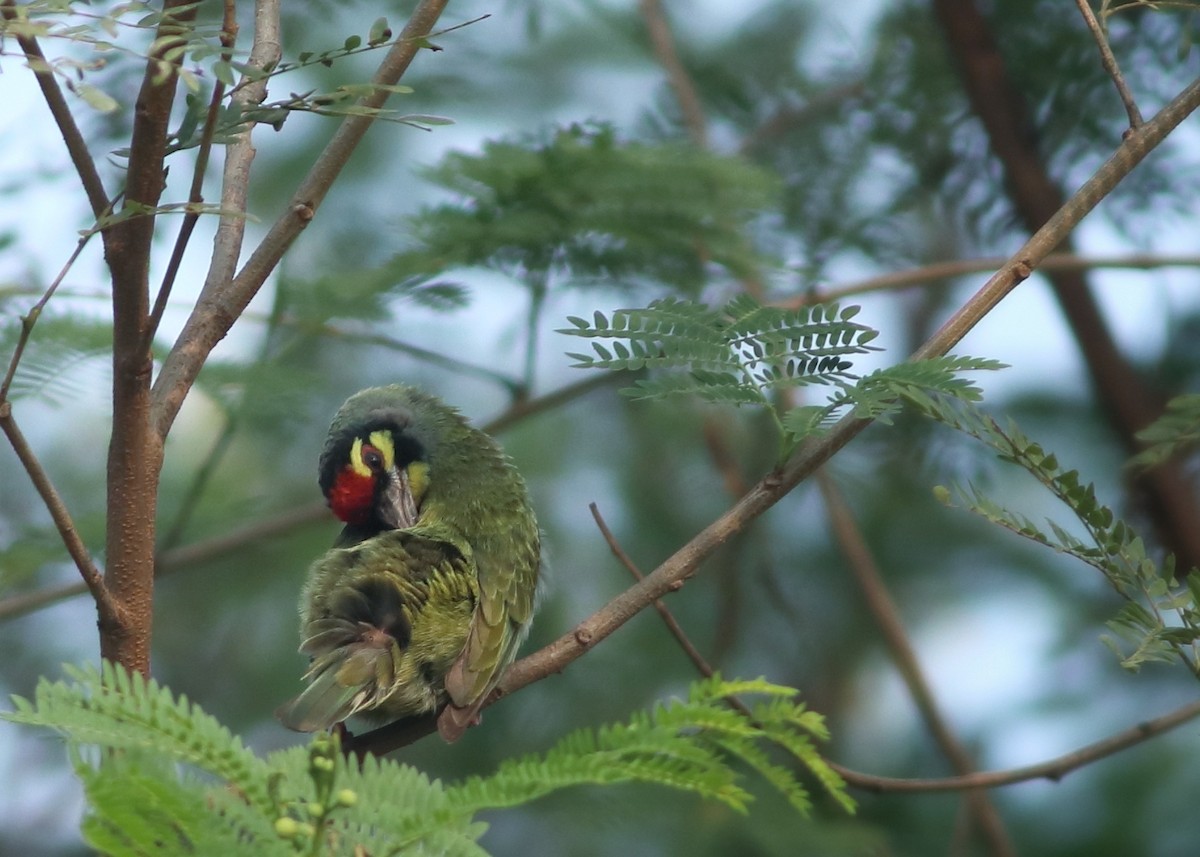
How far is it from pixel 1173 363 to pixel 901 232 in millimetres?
1209

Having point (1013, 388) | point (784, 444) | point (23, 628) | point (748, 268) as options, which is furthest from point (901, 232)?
point (23, 628)

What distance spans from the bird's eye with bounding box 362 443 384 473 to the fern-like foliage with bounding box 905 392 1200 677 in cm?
199

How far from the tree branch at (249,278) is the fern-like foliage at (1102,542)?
1012mm

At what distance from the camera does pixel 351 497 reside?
11.9 ft

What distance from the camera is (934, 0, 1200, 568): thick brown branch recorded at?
4445mm

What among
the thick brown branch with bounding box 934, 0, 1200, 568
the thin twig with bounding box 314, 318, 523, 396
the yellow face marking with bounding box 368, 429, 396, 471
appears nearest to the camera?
the yellow face marking with bounding box 368, 429, 396, 471

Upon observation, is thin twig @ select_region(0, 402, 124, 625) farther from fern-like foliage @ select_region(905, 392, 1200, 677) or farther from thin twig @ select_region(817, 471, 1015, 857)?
thin twig @ select_region(817, 471, 1015, 857)

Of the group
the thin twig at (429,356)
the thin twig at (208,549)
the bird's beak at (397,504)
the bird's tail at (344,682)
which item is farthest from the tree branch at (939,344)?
the thin twig at (208,549)

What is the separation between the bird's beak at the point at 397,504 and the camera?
143 inches

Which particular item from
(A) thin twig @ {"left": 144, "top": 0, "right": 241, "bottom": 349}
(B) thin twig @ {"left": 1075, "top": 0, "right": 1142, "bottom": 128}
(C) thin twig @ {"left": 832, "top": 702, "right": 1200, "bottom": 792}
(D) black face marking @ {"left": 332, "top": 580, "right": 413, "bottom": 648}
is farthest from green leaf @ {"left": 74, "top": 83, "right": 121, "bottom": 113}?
(C) thin twig @ {"left": 832, "top": 702, "right": 1200, "bottom": 792}

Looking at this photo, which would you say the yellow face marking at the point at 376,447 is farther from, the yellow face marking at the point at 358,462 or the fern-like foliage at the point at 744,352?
the fern-like foliage at the point at 744,352

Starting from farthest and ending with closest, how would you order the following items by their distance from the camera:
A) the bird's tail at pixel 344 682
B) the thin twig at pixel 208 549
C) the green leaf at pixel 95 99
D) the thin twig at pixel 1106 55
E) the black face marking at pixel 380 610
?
the thin twig at pixel 208 549
the black face marking at pixel 380 610
the bird's tail at pixel 344 682
the thin twig at pixel 1106 55
the green leaf at pixel 95 99

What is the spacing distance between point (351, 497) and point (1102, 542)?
214 cm

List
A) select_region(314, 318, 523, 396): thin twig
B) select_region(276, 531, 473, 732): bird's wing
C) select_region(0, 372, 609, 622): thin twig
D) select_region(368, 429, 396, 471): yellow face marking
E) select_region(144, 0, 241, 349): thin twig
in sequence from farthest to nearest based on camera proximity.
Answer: select_region(0, 372, 609, 622): thin twig → select_region(314, 318, 523, 396): thin twig → select_region(368, 429, 396, 471): yellow face marking → select_region(276, 531, 473, 732): bird's wing → select_region(144, 0, 241, 349): thin twig
